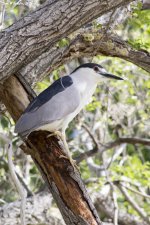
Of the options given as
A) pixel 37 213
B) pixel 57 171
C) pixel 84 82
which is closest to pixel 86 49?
pixel 84 82

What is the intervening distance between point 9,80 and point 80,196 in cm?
74

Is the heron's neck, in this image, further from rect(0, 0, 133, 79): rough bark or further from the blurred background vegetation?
the blurred background vegetation

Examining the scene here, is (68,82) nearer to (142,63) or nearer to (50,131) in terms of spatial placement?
(50,131)

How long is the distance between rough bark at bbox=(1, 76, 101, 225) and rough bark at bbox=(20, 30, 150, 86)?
30 cm

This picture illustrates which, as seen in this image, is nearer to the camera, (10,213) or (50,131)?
(50,131)

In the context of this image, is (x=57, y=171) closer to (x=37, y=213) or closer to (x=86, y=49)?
(x=86, y=49)

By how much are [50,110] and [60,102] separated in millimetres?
70

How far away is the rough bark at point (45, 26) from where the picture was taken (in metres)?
2.48

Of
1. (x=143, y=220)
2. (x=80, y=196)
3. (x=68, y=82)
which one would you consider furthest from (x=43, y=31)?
(x=143, y=220)

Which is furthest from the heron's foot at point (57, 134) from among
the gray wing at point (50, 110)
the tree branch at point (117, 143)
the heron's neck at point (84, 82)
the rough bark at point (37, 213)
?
the tree branch at point (117, 143)

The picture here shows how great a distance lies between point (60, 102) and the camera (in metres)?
2.70

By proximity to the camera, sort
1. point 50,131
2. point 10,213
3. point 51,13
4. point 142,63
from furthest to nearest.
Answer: point 10,213 < point 142,63 < point 50,131 < point 51,13

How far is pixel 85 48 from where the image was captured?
325cm

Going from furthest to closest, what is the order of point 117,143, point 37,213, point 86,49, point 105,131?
1. point 105,131
2. point 117,143
3. point 37,213
4. point 86,49
